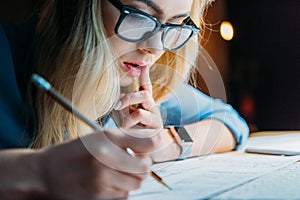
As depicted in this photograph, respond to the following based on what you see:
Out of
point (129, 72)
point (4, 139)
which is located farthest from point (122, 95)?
point (4, 139)

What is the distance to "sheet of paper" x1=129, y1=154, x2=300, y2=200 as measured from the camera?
0.58m

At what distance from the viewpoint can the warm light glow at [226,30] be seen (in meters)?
2.04

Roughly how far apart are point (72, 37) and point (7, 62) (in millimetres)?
122

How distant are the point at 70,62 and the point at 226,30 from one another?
4.72ft

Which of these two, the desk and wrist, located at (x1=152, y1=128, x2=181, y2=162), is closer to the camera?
the desk

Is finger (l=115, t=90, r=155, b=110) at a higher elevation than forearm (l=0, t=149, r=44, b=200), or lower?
lower

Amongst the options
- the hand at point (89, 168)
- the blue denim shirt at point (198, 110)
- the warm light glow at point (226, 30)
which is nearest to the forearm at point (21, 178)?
the hand at point (89, 168)

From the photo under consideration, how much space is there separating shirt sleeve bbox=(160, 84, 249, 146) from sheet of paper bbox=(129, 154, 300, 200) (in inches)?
6.9

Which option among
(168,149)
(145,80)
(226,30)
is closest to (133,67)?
(145,80)

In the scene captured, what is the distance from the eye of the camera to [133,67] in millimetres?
894

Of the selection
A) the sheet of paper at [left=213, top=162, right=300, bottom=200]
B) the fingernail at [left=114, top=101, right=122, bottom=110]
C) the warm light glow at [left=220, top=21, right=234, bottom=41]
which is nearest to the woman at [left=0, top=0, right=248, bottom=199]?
the fingernail at [left=114, top=101, right=122, bottom=110]

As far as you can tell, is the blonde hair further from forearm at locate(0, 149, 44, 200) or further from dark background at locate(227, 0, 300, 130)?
dark background at locate(227, 0, 300, 130)

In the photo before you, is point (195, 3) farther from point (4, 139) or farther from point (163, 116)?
point (4, 139)

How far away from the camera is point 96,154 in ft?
1.49
